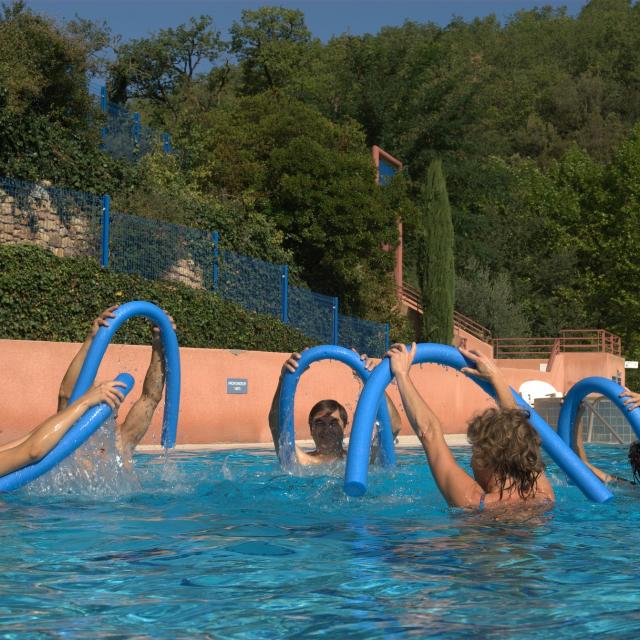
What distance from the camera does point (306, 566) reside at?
5.39 m

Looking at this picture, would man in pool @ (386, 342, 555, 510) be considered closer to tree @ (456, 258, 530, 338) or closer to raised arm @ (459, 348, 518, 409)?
raised arm @ (459, 348, 518, 409)

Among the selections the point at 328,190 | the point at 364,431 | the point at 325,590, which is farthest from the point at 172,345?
the point at 328,190

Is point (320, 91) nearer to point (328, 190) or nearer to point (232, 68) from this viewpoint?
point (232, 68)

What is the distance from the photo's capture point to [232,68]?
50125mm

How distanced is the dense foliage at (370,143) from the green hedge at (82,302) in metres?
3.77

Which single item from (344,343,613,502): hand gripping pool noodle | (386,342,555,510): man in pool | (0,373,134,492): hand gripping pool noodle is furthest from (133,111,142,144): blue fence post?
(386,342,555,510): man in pool

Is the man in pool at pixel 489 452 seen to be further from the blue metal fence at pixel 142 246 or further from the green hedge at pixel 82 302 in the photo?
the blue metal fence at pixel 142 246

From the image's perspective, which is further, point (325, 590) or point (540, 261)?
point (540, 261)

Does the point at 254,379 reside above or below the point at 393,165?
below

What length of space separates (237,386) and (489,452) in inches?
455

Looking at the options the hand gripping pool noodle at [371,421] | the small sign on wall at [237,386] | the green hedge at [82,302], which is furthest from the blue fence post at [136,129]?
the hand gripping pool noodle at [371,421]

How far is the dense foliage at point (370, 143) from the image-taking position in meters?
24.0

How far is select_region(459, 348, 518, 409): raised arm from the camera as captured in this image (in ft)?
22.0

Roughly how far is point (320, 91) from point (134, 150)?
20.7 metres
